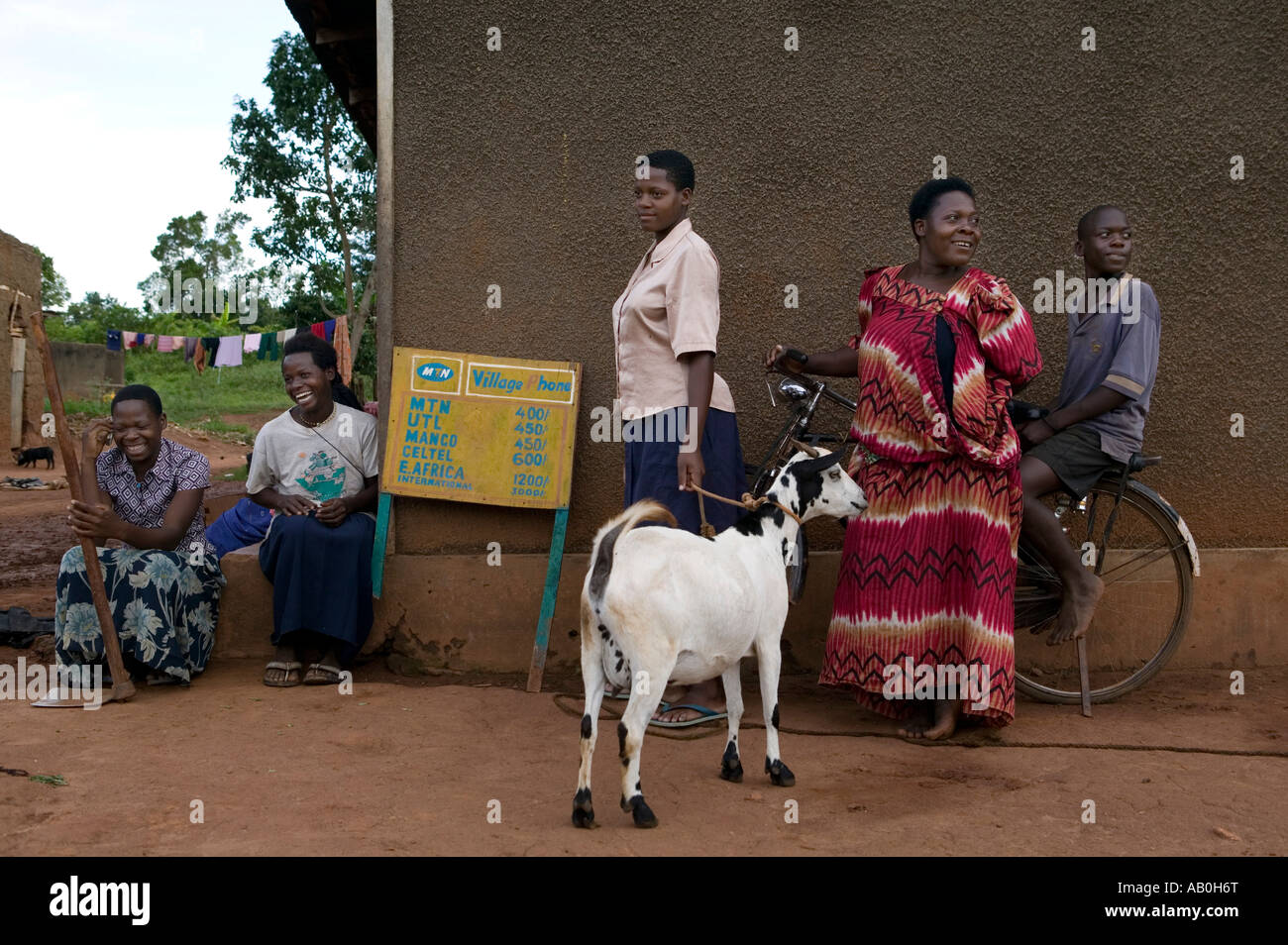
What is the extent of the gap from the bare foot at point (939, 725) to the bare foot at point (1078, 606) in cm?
51

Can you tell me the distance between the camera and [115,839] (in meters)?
3.04

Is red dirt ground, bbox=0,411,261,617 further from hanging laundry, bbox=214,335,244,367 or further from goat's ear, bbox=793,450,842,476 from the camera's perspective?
goat's ear, bbox=793,450,842,476

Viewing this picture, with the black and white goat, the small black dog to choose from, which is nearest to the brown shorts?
the black and white goat

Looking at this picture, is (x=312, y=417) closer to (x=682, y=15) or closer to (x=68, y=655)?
(x=68, y=655)

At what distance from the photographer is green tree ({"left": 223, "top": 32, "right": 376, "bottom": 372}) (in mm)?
19141

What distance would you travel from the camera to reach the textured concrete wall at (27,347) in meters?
14.4

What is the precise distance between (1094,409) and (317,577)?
11.0ft

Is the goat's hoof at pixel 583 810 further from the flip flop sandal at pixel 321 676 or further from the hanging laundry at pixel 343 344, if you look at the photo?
the hanging laundry at pixel 343 344

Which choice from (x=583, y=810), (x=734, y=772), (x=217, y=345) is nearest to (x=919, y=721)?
(x=734, y=772)

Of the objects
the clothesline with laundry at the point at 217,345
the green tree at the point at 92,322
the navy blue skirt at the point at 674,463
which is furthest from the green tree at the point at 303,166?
the navy blue skirt at the point at 674,463

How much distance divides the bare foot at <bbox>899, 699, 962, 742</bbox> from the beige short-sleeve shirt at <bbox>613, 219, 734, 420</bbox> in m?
1.53

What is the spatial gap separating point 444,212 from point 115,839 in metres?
3.08

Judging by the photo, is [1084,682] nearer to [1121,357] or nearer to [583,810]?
[1121,357]

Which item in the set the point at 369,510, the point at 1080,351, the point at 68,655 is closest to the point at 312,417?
the point at 369,510
